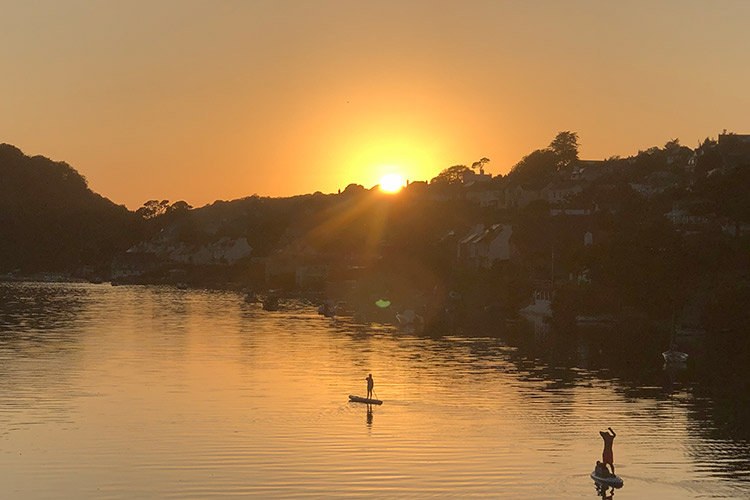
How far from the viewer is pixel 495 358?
87.7 meters

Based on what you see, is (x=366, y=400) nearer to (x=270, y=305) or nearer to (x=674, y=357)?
(x=674, y=357)

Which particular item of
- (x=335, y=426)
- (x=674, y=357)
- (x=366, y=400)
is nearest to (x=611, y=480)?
(x=335, y=426)

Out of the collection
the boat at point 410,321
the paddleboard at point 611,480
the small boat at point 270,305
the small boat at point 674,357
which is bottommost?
the paddleboard at point 611,480

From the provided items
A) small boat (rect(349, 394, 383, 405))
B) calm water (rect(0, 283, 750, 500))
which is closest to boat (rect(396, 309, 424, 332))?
calm water (rect(0, 283, 750, 500))

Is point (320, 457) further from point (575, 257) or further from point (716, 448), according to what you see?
point (575, 257)

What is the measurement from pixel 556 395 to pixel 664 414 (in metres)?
8.34

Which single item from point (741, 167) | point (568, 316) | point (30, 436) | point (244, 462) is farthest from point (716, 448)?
point (741, 167)

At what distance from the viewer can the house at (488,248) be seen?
18075 centimetres

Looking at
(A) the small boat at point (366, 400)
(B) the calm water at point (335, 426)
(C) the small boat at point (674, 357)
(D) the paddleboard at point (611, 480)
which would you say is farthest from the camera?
(C) the small boat at point (674, 357)

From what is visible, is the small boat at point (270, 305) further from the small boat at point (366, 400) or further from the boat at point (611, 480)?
the boat at point (611, 480)

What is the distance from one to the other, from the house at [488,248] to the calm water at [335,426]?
83152 millimetres

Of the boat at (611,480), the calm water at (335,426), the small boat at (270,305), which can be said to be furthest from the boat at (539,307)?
the boat at (611,480)

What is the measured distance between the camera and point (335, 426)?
180 ft

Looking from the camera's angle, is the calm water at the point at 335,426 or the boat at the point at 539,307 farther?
the boat at the point at 539,307
